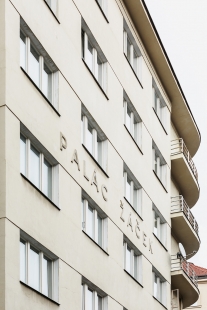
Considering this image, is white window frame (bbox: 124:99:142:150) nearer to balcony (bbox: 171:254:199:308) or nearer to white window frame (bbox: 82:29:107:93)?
white window frame (bbox: 82:29:107:93)

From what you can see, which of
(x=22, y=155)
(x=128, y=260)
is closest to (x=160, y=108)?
(x=128, y=260)

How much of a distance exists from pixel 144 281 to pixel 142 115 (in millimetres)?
6512

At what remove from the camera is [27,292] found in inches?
768

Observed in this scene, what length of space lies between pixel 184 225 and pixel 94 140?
1273 centimetres

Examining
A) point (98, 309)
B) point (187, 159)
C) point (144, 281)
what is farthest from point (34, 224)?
point (187, 159)

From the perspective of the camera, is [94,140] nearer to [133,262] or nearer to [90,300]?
[90,300]

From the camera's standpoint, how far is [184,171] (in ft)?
129

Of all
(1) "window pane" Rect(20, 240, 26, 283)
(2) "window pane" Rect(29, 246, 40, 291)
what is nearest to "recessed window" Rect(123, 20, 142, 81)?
(2) "window pane" Rect(29, 246, 40, 291)

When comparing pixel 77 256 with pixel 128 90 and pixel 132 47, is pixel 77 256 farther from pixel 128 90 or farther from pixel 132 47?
pixel 132 47

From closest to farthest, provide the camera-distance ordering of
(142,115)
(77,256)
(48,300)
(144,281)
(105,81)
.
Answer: (48,300) → (77,256) → (105,81) → (144,281) → (142,115)

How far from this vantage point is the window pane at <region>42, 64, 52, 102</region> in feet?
75.0

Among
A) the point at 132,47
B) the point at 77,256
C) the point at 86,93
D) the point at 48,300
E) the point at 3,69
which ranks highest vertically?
the point at 132,47

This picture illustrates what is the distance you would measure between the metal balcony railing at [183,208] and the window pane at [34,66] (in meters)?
15.6

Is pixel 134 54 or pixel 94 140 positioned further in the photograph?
pixel 134 54
